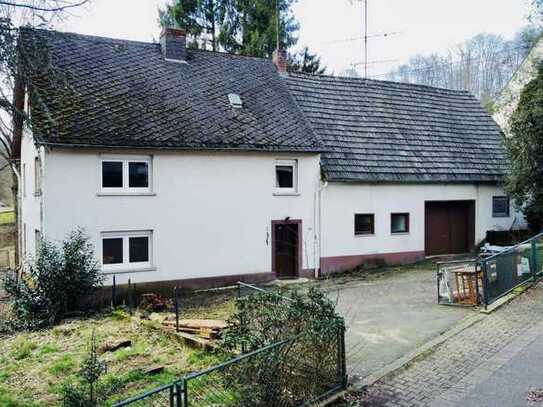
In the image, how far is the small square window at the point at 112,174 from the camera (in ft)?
51.8

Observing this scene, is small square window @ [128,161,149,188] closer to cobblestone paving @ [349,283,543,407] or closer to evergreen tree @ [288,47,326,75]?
cobblestone paving @ [349,283,543,407]

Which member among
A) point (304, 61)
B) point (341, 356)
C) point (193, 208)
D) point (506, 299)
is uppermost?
point (304, 61)

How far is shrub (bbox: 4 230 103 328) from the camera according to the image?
541 inches

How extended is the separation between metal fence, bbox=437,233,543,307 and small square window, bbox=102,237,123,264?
955cm

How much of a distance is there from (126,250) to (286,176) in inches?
250

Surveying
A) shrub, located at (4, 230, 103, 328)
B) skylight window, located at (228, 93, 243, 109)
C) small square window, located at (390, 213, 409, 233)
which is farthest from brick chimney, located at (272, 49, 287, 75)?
shrub, located at (4, 230, 103, 328)

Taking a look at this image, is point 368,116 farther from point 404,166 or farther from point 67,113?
point 67,113

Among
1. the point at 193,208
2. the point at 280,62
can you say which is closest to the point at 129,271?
the point at 193,208

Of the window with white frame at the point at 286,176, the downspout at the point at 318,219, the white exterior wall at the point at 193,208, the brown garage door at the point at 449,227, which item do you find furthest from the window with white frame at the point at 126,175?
the brown garage door at the point at 449,227

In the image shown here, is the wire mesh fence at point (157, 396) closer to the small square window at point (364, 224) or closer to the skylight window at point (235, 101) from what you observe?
the skylight window at point (235, 101)

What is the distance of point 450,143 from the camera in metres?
22.9

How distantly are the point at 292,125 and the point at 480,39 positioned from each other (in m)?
29.9

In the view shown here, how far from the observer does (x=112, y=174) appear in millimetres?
15883

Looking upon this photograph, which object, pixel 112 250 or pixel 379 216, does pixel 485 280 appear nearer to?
pixel 379 216
